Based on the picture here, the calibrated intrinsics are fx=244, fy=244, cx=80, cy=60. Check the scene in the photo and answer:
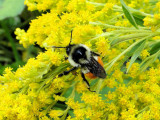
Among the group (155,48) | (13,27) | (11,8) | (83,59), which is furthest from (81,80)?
(13,27)

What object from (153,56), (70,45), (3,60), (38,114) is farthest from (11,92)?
(3,60)

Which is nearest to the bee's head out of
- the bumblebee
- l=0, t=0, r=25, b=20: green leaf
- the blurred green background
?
the bumblebee

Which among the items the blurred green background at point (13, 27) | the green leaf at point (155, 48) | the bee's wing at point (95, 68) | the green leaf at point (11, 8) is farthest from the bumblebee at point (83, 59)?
the green leaf at point (11, 8)

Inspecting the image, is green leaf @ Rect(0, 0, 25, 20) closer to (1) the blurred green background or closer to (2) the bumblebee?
(1) the blurred green background

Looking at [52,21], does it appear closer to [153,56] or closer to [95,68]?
[95,68]

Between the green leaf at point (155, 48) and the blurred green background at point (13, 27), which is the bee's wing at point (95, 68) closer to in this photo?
the green leaf at point (155, 48)

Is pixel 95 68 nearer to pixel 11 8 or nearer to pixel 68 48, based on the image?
pixel 68 48
